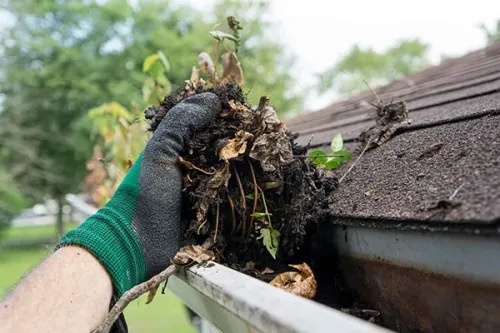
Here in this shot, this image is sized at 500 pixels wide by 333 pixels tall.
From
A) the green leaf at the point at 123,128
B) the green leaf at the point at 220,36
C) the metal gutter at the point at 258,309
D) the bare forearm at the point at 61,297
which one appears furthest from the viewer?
the green leaf at the point at 123,128

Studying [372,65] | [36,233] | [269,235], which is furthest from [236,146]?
[36,233]

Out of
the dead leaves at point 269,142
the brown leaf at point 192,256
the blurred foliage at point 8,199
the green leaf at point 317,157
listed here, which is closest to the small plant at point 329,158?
the green leaf at point 317,157

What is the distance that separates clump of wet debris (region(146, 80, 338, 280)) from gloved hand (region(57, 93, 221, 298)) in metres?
0.04

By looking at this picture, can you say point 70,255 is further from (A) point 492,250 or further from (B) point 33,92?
(B) point 33,92

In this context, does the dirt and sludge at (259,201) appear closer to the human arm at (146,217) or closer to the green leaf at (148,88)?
the human arm at (146,217)

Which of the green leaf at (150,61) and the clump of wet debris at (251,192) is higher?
the green leaf at (150,61)

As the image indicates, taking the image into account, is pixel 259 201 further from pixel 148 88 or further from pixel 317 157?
pixel 148 88

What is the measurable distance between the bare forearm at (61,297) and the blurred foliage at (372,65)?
80.6 feet

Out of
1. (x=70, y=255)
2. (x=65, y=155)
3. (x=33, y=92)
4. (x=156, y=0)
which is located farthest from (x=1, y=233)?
(x=70, y=255)

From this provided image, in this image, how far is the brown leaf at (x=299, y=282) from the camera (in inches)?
36.5

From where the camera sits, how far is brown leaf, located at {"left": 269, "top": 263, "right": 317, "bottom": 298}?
93 centimetres

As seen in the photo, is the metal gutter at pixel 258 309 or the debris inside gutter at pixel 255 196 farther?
the debris inside gutter at pixel 255 196

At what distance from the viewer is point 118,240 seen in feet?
3.26

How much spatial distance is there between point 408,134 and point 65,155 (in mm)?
17512
